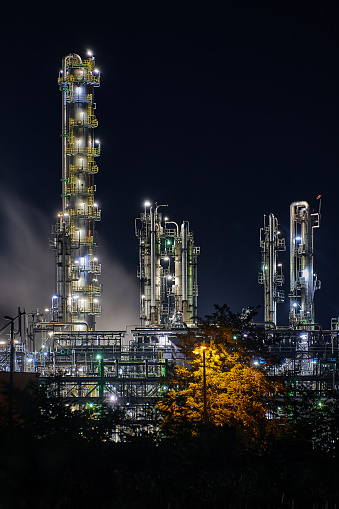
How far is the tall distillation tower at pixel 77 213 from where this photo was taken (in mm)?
59375

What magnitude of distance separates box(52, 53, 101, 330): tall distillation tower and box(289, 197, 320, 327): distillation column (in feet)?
54.7

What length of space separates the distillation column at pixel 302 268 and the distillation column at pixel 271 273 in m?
2.79

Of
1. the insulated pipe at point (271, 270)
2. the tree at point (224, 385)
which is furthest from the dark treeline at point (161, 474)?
the insulated pipe at point (271, 270)

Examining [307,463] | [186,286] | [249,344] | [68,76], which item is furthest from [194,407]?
[68,76]

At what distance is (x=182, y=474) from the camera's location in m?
16.0

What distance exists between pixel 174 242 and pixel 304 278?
11823 mm

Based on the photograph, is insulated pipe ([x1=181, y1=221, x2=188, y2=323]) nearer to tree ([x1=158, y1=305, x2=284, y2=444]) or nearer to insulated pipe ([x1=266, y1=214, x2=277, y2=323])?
insulated pipe ([x1=266, y1=214, x2=277, y2=323])

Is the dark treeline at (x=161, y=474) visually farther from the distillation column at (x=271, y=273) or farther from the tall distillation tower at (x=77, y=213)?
the distillation column at (x=271, y=273)

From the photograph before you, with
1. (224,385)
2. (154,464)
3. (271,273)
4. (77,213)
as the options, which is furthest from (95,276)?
(154,464)

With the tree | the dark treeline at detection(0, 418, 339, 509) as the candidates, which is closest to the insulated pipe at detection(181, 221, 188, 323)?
the tree

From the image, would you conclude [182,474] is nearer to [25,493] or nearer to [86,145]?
[25,493]

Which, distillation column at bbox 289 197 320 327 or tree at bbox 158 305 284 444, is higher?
distillation column at bbox 289 197 320 327

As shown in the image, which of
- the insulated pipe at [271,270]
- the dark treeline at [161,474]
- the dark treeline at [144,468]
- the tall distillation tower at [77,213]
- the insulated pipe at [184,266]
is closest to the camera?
the dark treeline at [161,474]

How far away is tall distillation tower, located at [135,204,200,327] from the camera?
64.0 metres
